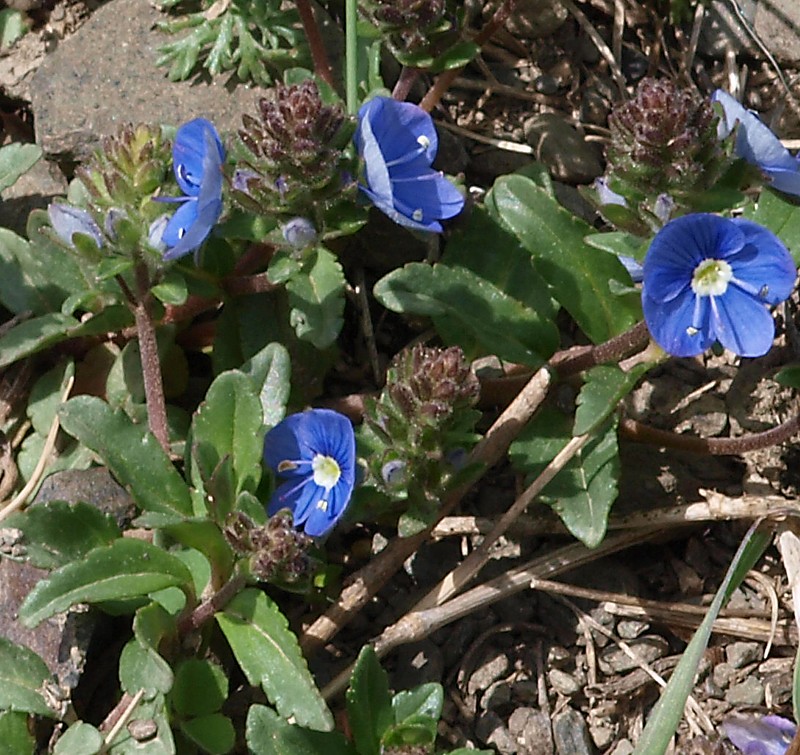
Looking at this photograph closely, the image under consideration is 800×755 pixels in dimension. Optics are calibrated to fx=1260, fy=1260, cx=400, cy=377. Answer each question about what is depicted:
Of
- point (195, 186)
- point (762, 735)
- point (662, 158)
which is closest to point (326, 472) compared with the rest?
point (195, 186)

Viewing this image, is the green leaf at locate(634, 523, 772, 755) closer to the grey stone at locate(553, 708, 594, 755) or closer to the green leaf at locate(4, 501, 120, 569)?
the grey stone at locate(553, 708, 594, 755)

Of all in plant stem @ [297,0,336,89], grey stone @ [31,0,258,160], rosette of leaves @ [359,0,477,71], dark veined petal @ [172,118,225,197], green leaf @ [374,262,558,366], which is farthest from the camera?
grey stone @ [31,0,258,160]

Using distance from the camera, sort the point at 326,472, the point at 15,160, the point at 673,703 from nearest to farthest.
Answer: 1. the point at 673,703
2. the point at 326,472
3. the point at 15,160

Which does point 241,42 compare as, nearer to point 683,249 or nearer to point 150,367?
point 150,367

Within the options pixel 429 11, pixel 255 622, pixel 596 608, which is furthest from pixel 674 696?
pixel 429 11

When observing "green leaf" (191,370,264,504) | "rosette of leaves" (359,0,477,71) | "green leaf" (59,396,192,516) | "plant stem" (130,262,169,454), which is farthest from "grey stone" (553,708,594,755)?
"rosette of leaves" (359,0,477,71)
